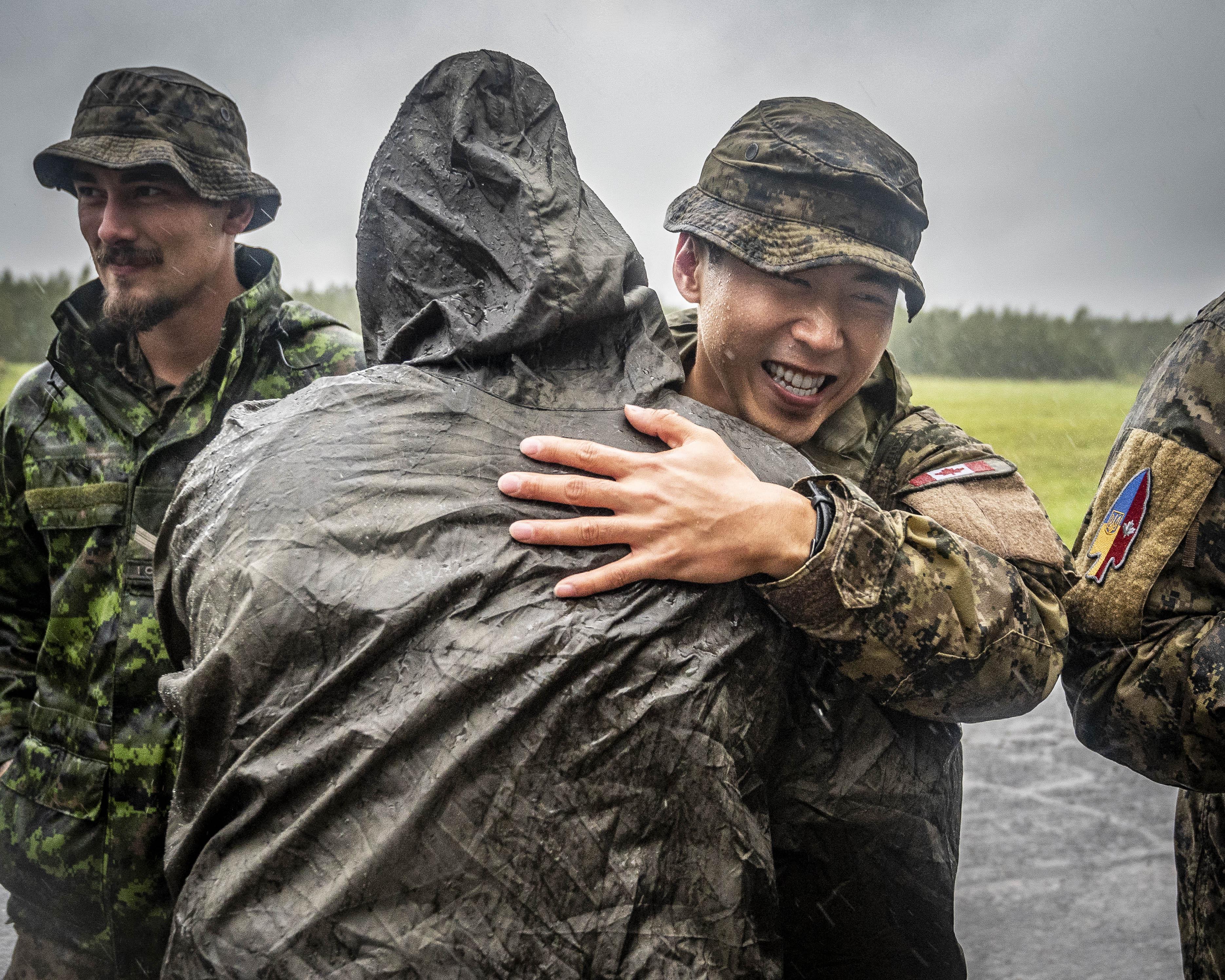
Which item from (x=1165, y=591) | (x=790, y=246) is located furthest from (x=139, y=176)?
(x=1165, y=591)

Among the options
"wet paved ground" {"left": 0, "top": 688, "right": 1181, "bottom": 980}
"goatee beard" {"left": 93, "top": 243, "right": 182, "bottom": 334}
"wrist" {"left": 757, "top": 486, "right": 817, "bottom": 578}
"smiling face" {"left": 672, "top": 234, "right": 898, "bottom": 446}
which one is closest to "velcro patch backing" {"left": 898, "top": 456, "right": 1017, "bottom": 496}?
"smiling face" {"left": 672, "top": 234, "right": 898, "bottom": 446}

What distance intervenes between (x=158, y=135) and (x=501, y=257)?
5.66ft

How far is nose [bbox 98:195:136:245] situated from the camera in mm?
2887

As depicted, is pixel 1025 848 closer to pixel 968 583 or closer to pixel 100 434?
pixel 968 583

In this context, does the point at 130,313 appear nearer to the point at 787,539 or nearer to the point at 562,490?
the point at 562,490

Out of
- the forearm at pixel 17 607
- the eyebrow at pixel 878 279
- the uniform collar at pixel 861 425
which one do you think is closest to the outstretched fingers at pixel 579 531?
the uniform collar at pixel 861 425

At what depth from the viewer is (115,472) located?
272 centimetres

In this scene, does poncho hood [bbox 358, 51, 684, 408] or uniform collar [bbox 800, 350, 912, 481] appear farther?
uniform collar [bbox 800, 350, 912, 481]

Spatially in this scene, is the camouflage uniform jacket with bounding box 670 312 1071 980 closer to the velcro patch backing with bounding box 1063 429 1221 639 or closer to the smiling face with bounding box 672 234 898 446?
the smiling face with bounding box 672 234 898 446

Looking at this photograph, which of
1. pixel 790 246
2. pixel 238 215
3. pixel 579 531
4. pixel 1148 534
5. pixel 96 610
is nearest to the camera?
pixel 579 531

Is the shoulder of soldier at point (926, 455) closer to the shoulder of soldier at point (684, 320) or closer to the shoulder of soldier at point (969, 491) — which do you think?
the shoulder of soldier at point (969, 491)

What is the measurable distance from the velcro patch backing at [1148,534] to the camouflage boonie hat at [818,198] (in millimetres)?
578

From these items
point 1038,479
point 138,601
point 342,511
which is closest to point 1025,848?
point 1038,479

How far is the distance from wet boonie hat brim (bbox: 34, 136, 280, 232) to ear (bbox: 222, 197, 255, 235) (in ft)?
0.13
